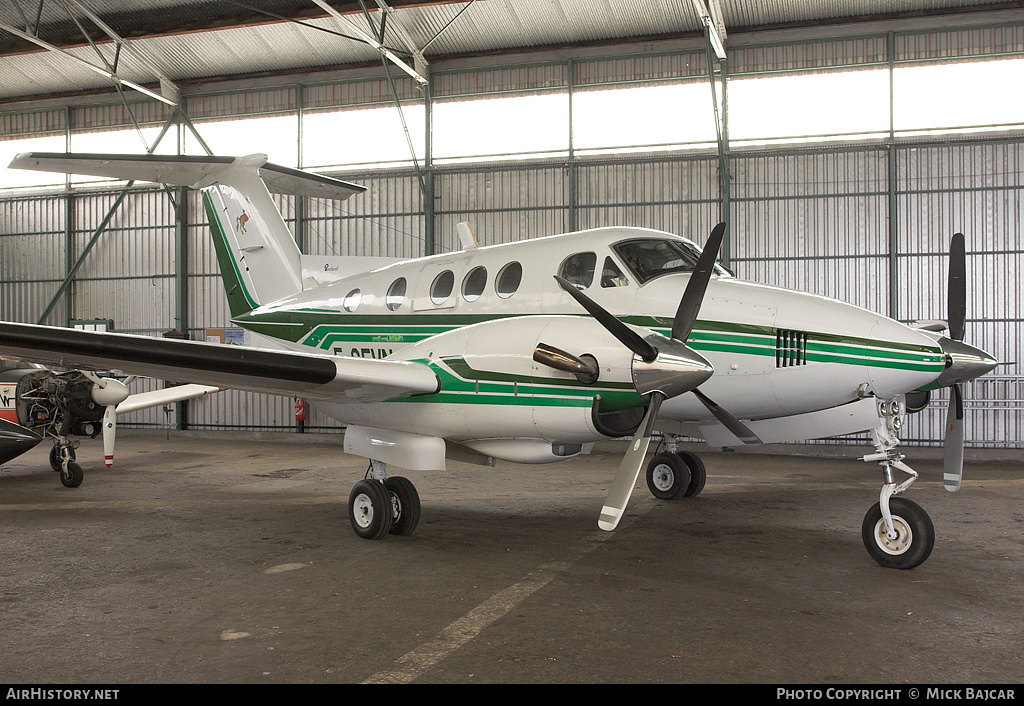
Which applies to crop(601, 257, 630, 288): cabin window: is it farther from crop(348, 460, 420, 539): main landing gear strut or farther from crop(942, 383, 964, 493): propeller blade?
crop(942, 383, 964, 493): propeller blade

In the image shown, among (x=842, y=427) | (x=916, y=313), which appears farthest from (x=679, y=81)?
(x=842, y=427)

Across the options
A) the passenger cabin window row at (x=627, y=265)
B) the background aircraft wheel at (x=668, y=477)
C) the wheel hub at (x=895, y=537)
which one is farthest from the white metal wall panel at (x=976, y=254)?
the wheel hub at (x=895, y=537)

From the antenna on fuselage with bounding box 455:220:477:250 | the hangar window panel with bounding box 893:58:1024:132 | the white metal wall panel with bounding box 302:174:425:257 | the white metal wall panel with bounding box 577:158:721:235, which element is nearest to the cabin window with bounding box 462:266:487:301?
the antenna on fuselage with bounding box 455:220:477:250

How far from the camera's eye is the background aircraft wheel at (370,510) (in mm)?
7309

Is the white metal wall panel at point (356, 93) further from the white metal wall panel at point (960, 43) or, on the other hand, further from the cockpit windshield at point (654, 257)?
the cockpit windshield at point (654, 257)

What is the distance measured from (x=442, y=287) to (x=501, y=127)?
1050 cm

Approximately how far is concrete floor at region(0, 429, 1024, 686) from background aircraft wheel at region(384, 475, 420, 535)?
12 centimetres

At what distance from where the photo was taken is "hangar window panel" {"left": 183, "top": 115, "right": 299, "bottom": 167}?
19.5 meters

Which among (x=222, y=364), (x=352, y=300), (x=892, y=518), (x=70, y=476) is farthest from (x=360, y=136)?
(x=892, y=518)

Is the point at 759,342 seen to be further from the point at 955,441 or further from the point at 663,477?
the point at 663,477

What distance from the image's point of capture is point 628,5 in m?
16.3
